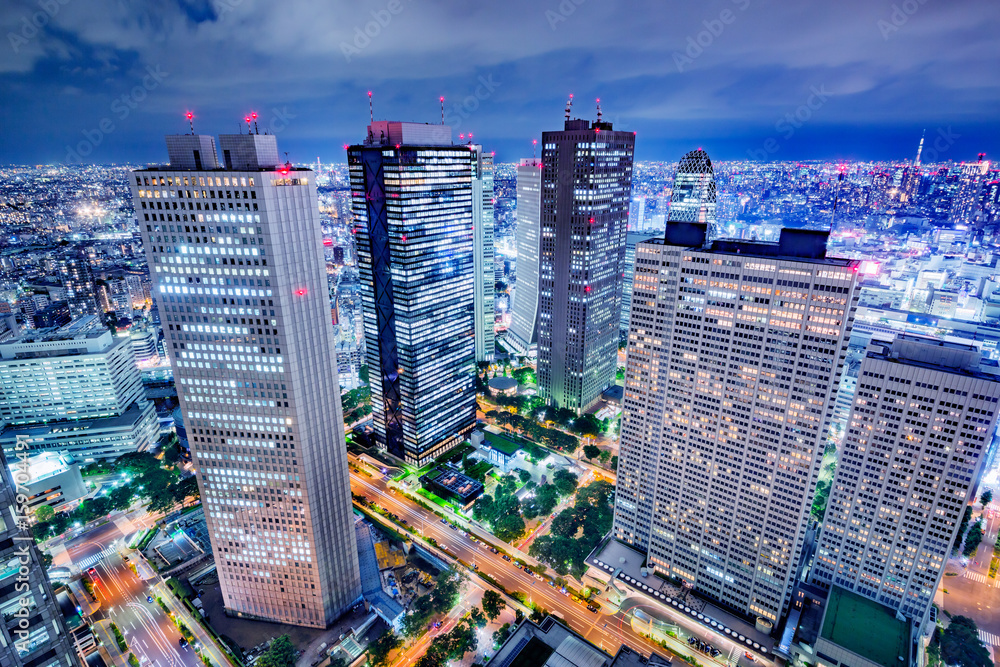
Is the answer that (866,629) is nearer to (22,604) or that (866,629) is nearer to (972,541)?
(972,541)

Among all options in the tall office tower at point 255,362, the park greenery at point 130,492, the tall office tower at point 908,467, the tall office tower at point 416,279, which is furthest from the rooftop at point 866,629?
the park greenery at point 130,492

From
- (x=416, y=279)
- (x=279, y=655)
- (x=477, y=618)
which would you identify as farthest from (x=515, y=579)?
(x=416, y=279)

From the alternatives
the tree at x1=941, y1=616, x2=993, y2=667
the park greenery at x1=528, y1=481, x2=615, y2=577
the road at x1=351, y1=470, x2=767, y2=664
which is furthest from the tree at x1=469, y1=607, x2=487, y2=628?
the tree at x1=941, y1=616, x2=993, y2=667

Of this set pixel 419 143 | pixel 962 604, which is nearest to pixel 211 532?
pixel 419 143

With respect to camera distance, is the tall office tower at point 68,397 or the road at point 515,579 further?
the tall office tower at point 68,397

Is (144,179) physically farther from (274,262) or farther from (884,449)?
(884,449)

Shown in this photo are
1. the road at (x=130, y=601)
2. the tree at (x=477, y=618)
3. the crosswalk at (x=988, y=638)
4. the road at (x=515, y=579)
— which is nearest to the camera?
the road at (x=130, y=601)

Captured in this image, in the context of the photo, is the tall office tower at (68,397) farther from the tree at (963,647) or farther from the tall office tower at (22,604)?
the tree at (963,647)
